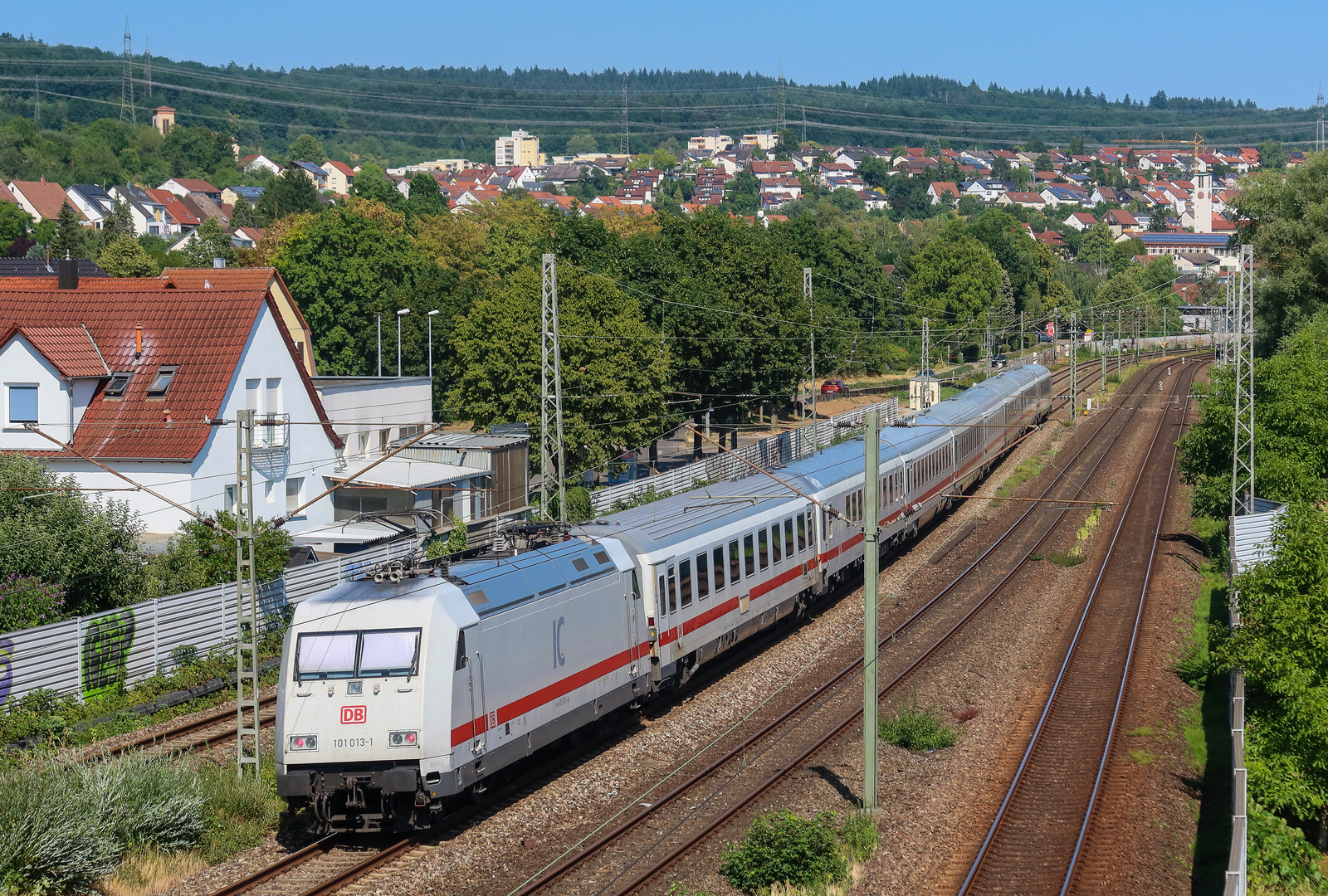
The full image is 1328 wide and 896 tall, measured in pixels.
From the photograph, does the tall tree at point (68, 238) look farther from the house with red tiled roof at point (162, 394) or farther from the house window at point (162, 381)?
the house window at point (162, 381)

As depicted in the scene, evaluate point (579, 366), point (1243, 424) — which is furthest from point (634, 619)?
point (579, 366)

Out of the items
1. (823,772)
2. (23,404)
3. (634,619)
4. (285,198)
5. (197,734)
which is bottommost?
(823,772)

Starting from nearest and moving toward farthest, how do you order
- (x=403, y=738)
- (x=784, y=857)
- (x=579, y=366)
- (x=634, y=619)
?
(x=784, y=857)
(x=403, y=738)
(x=634, y=619)
(x=579, y=366)

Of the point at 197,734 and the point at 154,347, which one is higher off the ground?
the point at 154,347

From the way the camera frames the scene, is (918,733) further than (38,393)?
No

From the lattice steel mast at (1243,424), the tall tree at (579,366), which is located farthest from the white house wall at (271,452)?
the lattice steel mast at (1243,424)

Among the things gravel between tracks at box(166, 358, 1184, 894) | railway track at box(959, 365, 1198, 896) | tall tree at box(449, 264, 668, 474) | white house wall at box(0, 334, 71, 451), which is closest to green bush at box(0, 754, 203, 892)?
gravel between tracks at box(166, 358, 1184, 894)

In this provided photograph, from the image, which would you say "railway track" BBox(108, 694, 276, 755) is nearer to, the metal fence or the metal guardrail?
the metal guardrail

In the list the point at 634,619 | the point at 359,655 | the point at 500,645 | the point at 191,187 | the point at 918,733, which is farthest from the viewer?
the point at 191,187

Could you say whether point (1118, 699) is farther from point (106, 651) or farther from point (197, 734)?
point (106, 651)

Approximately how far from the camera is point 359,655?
16.2 m

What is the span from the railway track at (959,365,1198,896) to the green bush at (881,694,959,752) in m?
1.38

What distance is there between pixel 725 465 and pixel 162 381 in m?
21.3

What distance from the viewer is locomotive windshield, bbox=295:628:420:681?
16.0m
